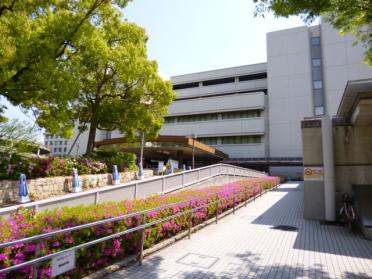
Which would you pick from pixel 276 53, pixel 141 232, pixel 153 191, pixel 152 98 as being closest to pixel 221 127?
pixel 276 53

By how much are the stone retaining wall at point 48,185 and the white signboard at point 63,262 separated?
8623mm

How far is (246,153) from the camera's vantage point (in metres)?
43.9

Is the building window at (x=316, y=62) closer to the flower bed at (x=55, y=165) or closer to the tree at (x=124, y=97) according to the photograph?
the tree at (x=124, y=97)

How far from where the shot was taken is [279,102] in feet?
146

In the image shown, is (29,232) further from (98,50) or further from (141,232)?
(98,50)

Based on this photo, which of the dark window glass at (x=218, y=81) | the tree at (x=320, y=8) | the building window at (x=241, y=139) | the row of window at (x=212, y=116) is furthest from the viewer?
the dark window glass at (x=218, y=81)

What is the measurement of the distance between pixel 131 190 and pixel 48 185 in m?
3.99

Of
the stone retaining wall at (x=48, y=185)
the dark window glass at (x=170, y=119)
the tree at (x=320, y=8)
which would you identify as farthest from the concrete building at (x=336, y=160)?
the dark window glass at (x=170, y=119)

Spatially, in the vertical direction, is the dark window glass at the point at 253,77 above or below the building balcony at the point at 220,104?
above

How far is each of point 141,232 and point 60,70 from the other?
26.0ft

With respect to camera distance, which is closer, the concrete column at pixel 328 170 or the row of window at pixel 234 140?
the concrete column at pixel 328 170

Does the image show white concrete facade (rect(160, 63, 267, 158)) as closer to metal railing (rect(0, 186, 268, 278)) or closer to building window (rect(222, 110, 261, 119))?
building window (rect(222, 110, 261, 119))

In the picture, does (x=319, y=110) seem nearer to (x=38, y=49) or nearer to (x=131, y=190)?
(x=131, y=190)

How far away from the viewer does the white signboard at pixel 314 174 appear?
11748 mm
